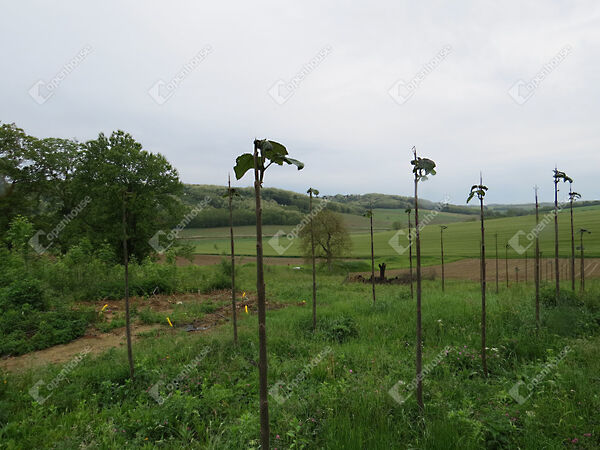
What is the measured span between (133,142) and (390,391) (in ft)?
73.0

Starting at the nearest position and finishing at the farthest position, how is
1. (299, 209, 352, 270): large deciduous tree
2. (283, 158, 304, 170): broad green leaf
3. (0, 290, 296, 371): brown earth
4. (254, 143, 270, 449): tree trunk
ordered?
1. (283, 158, 304, 170): broad green leaf
2. (254, 143, 270, 449): tree trunk
3. (0, 290, 296, 371): brown earth
4. (299, 209, 352, 270): large deciduous tree

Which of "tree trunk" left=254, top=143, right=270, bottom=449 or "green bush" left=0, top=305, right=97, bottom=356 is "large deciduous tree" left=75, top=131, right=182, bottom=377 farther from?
"tree trunk" left=254, top=143, right=270, bottom=449

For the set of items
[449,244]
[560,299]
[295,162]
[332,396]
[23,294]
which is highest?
[295,162]

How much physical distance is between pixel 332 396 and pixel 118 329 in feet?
26.6

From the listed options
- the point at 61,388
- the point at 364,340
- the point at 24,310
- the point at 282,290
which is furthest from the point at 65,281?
the point at 364,340

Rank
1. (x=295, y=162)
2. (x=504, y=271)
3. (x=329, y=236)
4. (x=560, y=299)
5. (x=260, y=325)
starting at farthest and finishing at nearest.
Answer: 1. (x=329, y=236)
2. (x=504, y=271)
3. (x=560, y=299)
4. (x=260, y=325)
5. (x=295, y=162)

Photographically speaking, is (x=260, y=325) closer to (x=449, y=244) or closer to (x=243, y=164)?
(x=243, y=164)

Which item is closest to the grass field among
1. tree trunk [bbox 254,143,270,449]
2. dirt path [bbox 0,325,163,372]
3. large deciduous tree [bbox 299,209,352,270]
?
large deciduous tree [bbox 299,209,352,270]

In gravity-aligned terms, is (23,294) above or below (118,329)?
above

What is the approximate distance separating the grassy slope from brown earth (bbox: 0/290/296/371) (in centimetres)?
106

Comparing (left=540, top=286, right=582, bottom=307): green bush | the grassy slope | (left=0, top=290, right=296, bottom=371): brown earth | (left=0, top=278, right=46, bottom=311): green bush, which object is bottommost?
(left=0, top=290, right=296, bottom=371): brown earth

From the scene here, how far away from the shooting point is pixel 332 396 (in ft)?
14.9

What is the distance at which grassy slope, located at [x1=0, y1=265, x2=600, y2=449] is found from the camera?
3.75 metres

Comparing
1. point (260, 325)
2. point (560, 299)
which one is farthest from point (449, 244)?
point (260, 325)
